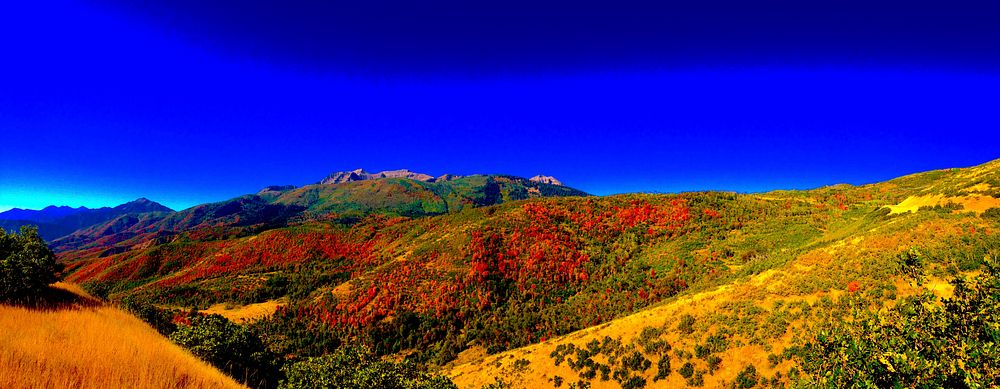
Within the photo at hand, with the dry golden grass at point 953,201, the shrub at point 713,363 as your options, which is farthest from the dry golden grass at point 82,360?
the dry golden grass at point 953,201

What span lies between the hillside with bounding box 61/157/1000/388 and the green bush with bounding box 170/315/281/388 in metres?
15.2

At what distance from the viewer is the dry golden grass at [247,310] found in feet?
154

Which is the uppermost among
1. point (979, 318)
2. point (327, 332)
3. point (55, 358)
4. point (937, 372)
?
point (55, 358)

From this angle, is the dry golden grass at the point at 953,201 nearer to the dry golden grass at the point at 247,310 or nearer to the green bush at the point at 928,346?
the green bush at the point at 928,346

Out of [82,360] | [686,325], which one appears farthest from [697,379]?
[82,360]

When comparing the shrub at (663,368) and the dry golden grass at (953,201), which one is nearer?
the shrub at (663,368)

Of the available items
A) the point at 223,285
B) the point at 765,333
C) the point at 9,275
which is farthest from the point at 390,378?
the point at 223,285

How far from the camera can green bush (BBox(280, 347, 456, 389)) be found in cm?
1246

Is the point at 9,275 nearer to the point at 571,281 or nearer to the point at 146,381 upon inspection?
the point at 146,381

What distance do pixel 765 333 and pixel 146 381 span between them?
88.1 feet

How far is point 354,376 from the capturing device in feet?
41.3

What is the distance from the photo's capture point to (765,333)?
20.4 metres

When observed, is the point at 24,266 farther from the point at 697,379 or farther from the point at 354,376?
the point at 697,379

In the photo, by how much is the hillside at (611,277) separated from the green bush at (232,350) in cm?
1517
